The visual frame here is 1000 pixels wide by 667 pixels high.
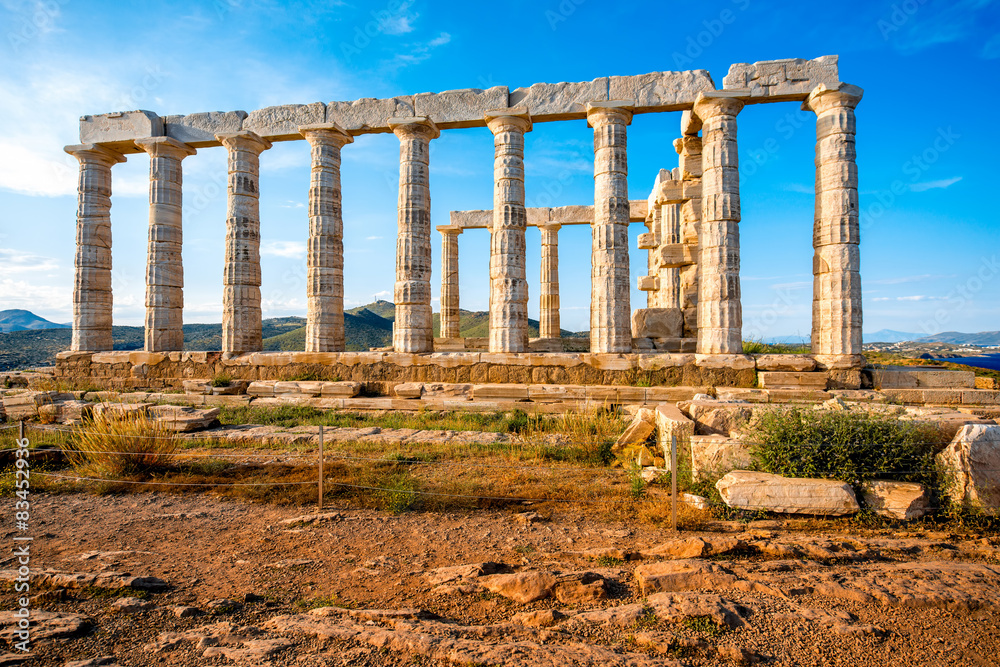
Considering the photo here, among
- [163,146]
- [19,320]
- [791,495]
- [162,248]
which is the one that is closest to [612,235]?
[791,495]

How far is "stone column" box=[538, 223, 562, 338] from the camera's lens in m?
23.6

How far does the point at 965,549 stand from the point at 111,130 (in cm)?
2196

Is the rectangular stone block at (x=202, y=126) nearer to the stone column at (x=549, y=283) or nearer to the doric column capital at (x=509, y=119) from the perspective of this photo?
the doric column capital at (x=509, y=119)

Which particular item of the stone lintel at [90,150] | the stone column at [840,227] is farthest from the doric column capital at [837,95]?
the stone lintel at [90,150]

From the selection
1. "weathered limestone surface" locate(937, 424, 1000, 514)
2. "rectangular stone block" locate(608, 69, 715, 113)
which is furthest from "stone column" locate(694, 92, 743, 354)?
"weathered limestone surface" locate(937, 424, 1000, 514)

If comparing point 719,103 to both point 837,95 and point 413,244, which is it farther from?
point 413,244

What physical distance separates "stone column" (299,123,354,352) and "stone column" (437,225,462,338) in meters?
8.40

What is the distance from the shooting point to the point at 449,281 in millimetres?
23547

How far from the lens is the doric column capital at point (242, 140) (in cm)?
1505

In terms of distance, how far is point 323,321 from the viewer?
1493 cm

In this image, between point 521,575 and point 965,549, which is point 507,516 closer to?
point 521,575

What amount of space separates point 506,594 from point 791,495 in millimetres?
3677

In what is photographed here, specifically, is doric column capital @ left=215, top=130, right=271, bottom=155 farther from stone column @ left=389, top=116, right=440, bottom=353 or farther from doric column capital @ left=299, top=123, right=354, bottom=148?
stone column @ left=389, top=116, right=440, bottom=353

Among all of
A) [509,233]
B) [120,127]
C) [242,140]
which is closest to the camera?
[509,233]
